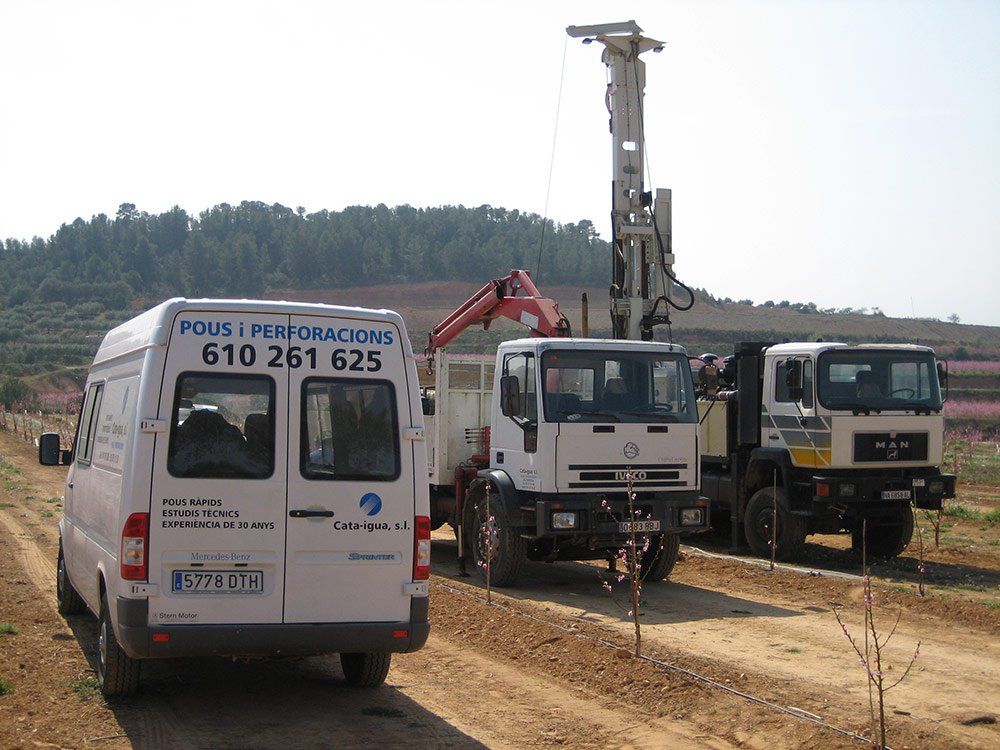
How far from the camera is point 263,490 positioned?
7.45 m

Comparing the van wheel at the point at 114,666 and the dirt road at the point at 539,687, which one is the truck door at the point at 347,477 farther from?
the van wheel at the point at 114,666

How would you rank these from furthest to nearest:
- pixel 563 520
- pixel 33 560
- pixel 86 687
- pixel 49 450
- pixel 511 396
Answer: pixel 33 560
pixel 511 396
pixel 563 520
pixel 49 450
pixel 86 687

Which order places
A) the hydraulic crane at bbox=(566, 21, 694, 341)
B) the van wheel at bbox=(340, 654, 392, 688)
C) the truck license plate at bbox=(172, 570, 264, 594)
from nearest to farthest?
the truck license plate at bbox=(172, 570, 264, 594) → the van wheel at bbox=(340, 654, 392, 688) → the hydraulic crane at bbox=(566, 21, 694, 341)

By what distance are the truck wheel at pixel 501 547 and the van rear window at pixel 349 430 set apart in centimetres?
549

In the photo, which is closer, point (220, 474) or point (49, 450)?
point (220, 474)

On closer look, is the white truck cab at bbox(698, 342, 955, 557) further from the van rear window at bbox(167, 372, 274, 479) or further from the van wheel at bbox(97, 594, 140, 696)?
the van wheel at bbox(97, 594, 140, 696)

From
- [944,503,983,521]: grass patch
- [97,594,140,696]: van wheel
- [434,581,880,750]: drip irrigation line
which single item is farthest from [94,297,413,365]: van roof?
[944,503,983,521]: grass patch

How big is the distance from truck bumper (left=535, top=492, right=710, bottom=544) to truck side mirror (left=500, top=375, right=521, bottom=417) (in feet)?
3.64

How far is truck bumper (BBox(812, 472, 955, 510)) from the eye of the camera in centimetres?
1512

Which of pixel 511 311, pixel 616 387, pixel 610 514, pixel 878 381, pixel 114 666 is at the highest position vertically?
pixel 511 311

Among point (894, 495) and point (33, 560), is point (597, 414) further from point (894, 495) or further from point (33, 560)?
point (33, 560)

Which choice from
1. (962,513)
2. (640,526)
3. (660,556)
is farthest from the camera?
(962,513)

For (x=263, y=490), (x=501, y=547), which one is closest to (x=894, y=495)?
(x=501, y=547)

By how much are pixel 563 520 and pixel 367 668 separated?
4558mm
